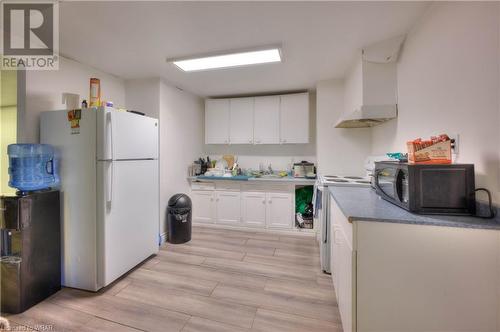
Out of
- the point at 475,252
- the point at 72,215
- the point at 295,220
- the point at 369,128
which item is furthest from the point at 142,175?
the point at 369,128

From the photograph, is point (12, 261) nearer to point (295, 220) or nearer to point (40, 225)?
point (40, 225)

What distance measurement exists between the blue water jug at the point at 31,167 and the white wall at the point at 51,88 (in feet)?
0.65

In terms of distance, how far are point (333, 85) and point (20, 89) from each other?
11.8 ft

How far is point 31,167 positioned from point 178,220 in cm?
166

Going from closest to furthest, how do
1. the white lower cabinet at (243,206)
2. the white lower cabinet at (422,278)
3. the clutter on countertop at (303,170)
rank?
the white lower cabinet at (422,278) < the white lower cabinet at (243,206) < the clutter on countertop at (303,170)

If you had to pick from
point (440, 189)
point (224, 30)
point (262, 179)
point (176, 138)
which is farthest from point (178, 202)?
point (440, 189)

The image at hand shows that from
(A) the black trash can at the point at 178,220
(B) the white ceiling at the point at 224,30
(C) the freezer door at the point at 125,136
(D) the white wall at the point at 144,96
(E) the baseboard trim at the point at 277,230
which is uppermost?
(B) the white ceiling at the point at 224,30

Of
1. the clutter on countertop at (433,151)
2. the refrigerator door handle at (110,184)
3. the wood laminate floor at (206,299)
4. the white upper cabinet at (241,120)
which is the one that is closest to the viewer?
the clutter on countertop at (433,151)

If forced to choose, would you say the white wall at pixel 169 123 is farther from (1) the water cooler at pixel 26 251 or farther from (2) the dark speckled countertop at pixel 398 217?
(2) the dark speckled countertop at pixel 398 217

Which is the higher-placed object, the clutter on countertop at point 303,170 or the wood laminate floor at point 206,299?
the clutter on countertop at point 303,170

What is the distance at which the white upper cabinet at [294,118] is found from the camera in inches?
138

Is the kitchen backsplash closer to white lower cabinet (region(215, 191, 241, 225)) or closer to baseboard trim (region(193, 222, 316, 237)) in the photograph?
white lower cabinet (region(215, 191, 241, 225))

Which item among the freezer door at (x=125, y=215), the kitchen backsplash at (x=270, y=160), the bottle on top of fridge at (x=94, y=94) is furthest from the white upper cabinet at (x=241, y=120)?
the bottle on top of fridge at (x=94, y=94)

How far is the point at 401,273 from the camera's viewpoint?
3.45 ft
